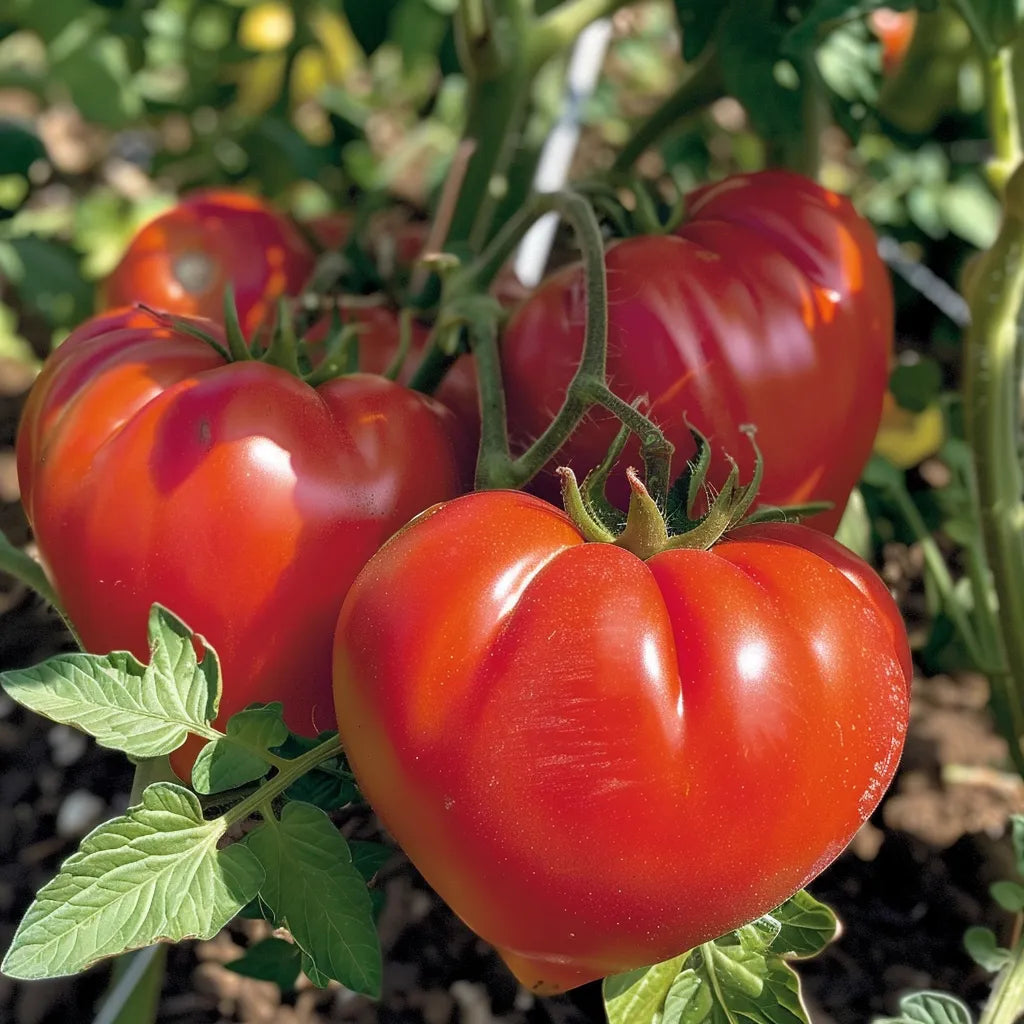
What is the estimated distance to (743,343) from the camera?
0.85m

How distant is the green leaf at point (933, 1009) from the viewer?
29.1 inches

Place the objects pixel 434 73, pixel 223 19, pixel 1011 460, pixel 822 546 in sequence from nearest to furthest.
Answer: pixel 822 546
pixel 1011 460
pixel 223 19
pixel 434 73

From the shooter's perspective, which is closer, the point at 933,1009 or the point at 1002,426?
the point at 933,1009

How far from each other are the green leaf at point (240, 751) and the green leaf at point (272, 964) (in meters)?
0.27

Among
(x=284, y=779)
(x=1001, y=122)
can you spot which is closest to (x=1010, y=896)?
(x=284, y=779)

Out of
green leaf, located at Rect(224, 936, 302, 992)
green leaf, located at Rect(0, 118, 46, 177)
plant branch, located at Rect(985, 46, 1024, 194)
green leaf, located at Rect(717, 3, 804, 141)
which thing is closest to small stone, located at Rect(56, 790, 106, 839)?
green leaf, located at Rect(224, 936, 302, 992)

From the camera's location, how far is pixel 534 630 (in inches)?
23.5

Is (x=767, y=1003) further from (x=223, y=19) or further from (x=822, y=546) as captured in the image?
(x=223, y=19)

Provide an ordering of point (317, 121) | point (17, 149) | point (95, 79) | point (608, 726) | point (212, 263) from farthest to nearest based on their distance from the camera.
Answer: point (317, 121) < point (95, 79) < point (17, 149) < point (212, 263) < point (608, 726)

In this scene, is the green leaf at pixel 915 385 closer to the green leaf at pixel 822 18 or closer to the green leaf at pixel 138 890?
the green leaf at pixel 822 18

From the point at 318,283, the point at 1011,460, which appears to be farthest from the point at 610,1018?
the point at 318,283

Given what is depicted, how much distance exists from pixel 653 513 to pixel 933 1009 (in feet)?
1.32

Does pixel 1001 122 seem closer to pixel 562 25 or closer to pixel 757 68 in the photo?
pixel 757 68

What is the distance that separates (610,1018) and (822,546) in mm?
328
